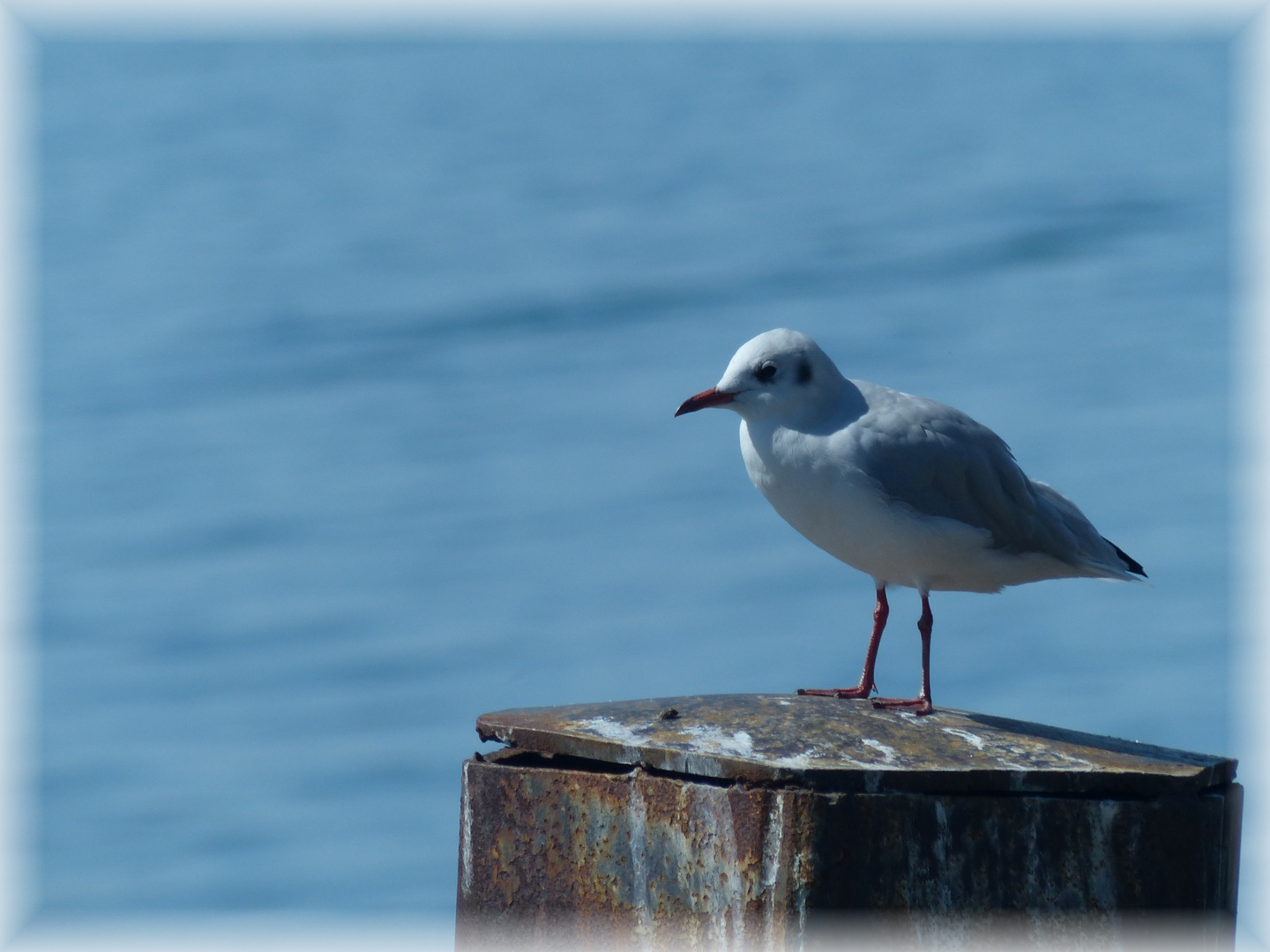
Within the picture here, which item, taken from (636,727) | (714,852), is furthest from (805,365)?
(714,852)

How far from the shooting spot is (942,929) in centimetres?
339

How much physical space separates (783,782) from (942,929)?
47 centimetres

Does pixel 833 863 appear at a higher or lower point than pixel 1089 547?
lower

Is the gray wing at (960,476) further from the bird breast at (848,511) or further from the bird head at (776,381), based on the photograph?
the bird head at (776,381)

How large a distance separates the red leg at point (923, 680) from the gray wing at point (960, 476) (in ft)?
1.15

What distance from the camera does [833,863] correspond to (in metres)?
3.36

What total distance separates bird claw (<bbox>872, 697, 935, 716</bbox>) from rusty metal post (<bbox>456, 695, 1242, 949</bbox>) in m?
0.40

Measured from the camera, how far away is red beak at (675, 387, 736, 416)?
17.2 ft

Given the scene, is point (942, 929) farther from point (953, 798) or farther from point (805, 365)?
point (805, 365)

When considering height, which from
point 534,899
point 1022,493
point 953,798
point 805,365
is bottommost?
point 534,899

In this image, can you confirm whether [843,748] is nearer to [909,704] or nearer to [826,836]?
[826,836]

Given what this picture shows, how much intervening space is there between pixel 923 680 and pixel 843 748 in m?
1.42

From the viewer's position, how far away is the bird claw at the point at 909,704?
427 cm

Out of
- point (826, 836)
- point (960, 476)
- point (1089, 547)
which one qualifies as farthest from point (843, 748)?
point (1089, 547)
